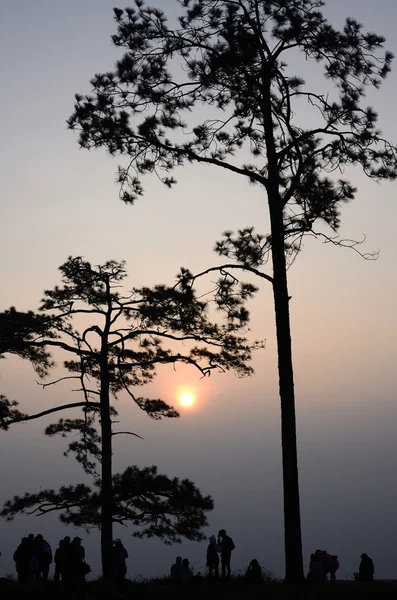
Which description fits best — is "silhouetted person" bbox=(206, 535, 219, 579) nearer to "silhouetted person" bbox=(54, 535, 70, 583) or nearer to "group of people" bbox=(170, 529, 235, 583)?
"group of people" bbox=(170, 529, 235, 583)

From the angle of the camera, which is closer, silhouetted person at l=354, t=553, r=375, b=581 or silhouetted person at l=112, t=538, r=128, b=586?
silhouetted person at l=112, t=538, r=128, b=586

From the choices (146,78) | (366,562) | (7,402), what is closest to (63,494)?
(7,402)

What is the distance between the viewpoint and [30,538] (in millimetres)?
17609

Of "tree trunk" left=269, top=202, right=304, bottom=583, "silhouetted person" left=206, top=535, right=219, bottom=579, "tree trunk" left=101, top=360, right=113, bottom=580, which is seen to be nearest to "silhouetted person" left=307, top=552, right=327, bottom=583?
"tree trunk" left=269, top=202, right=304, bottom=583

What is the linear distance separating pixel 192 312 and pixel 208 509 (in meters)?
5.80

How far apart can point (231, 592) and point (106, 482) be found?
625cm

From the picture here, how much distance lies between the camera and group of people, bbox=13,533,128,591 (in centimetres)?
1591

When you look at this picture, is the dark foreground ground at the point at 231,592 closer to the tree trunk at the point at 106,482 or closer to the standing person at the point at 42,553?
the standing person at the point at 42,553

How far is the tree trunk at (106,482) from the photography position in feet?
66.1

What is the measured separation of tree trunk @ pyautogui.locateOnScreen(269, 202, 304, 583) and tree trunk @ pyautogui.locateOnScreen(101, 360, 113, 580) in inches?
253

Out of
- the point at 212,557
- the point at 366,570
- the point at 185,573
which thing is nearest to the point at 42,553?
the point at 185,573

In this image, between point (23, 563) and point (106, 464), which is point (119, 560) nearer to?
point (23, 563)

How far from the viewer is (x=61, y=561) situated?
16.0 meters

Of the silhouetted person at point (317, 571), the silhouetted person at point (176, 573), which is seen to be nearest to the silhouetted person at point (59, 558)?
the silhouetted person at point (176, 573)
